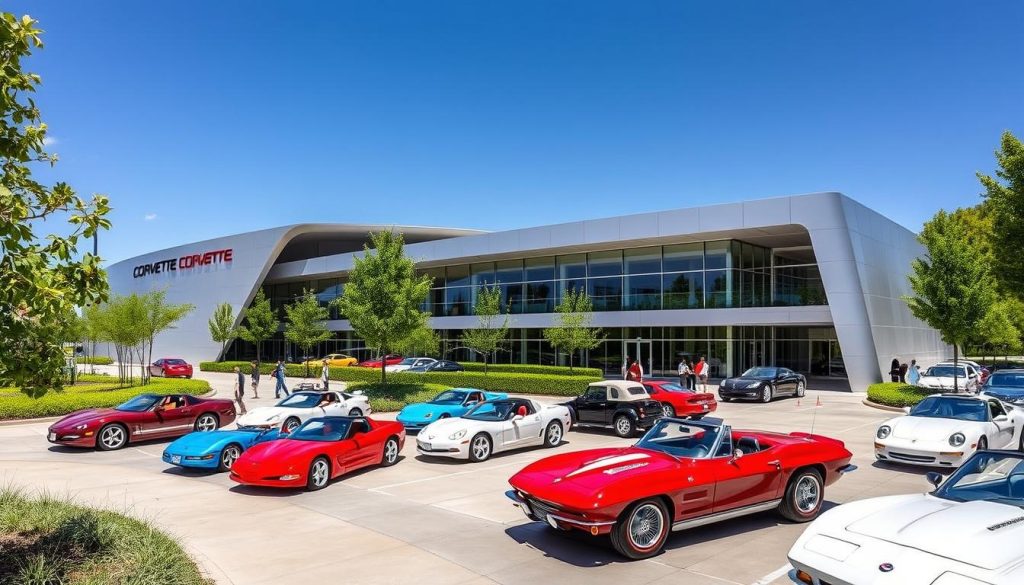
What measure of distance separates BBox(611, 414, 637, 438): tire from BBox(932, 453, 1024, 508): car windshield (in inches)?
391

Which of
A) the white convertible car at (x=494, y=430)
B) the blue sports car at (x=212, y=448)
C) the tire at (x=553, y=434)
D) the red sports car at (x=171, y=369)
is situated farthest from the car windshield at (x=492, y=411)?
the red sports car at (x=171, y=369)

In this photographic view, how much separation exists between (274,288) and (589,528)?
188 feet

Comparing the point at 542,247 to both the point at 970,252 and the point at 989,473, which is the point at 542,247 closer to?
the point at 970,252

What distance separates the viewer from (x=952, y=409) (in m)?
13.0

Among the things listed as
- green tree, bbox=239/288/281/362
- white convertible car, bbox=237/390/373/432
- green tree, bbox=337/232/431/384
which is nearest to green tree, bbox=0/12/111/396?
white convertible car, bbox=237/390/373/432

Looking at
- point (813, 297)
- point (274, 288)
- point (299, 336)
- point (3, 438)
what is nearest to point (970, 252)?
point (813, 297)

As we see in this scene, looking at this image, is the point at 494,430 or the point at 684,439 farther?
the point at 494,430

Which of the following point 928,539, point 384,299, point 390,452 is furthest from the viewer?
point 384,299

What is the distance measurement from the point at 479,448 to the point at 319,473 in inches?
138

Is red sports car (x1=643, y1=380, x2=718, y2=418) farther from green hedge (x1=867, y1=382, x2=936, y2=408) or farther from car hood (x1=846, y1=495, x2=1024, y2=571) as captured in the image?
car hood (x1=846, y1=495, x2=1024, y2=571)

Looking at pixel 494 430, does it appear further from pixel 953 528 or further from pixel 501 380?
pixel 501 380

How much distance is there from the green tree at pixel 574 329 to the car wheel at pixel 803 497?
965 inches

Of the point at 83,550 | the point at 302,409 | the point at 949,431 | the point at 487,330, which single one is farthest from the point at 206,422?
the point at 487,330

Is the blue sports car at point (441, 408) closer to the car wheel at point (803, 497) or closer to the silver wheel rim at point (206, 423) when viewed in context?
the silver wheel rim at point (206, 423)
